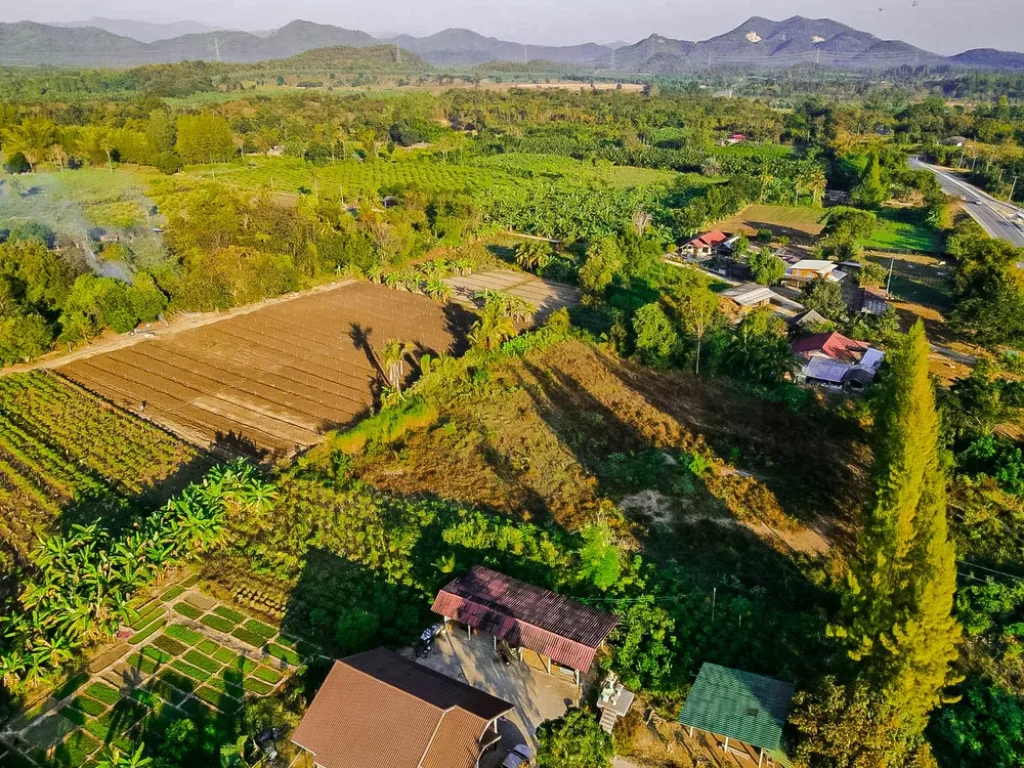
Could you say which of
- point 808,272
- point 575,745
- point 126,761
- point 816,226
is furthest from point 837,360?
point 816,226

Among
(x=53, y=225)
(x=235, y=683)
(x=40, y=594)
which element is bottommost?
(x=235, y=683)

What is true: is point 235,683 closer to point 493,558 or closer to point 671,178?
point 493,558

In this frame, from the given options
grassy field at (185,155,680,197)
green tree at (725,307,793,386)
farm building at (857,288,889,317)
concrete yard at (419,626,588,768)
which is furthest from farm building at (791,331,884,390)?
grassy field at (185,155,680,197)

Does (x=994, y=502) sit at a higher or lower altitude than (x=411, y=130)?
lower

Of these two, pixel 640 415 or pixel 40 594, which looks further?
pixel 640 415

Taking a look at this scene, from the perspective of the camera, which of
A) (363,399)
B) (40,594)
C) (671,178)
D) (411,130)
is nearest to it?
(40,594)

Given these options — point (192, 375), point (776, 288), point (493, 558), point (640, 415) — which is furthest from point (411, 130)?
point (493, 558)

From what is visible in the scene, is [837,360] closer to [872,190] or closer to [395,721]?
[395,721]
